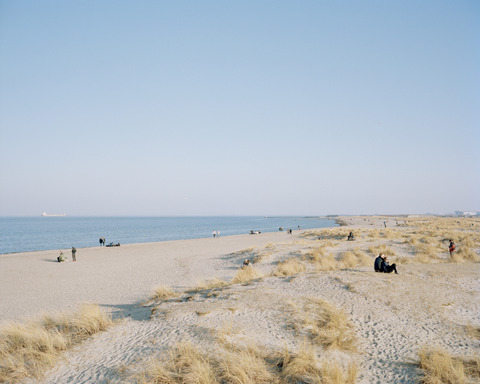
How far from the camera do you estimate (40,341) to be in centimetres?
725

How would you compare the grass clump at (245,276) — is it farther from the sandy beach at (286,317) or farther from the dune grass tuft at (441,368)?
the dune grass tuft at (441,368)

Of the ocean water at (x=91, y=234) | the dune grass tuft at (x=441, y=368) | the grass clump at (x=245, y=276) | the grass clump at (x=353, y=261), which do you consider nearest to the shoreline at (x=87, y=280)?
the grass clump at (x=245, y=276)

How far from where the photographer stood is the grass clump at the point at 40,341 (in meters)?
6.27

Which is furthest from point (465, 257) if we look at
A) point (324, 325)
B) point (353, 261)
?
point (324, 325)

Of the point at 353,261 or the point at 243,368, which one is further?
the point at 353,261

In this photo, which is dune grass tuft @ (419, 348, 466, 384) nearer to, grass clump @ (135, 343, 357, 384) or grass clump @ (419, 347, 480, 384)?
grass clump @ (419, 347, 480, 384)

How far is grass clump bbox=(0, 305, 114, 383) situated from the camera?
6.27 meters

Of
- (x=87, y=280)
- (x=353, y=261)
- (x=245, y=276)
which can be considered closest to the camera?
(x=245, y=276)

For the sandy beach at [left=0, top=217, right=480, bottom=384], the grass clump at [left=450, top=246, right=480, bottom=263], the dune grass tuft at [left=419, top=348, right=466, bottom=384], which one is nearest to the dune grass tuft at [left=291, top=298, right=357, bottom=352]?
the sandy beach at [left=0, top=217, right=480, bottom=384]

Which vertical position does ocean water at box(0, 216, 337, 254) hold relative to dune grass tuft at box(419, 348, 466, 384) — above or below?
below

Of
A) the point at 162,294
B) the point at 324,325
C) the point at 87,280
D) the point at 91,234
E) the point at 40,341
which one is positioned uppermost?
the point at 324,325

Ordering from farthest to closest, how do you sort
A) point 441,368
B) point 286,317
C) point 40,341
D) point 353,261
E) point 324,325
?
point 353,261, point 286,317, point 324,325, point 40,341, point 441,368

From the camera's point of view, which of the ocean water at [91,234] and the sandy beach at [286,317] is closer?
the sandy beach at [286,317]

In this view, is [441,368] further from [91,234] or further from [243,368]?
[91,234]
